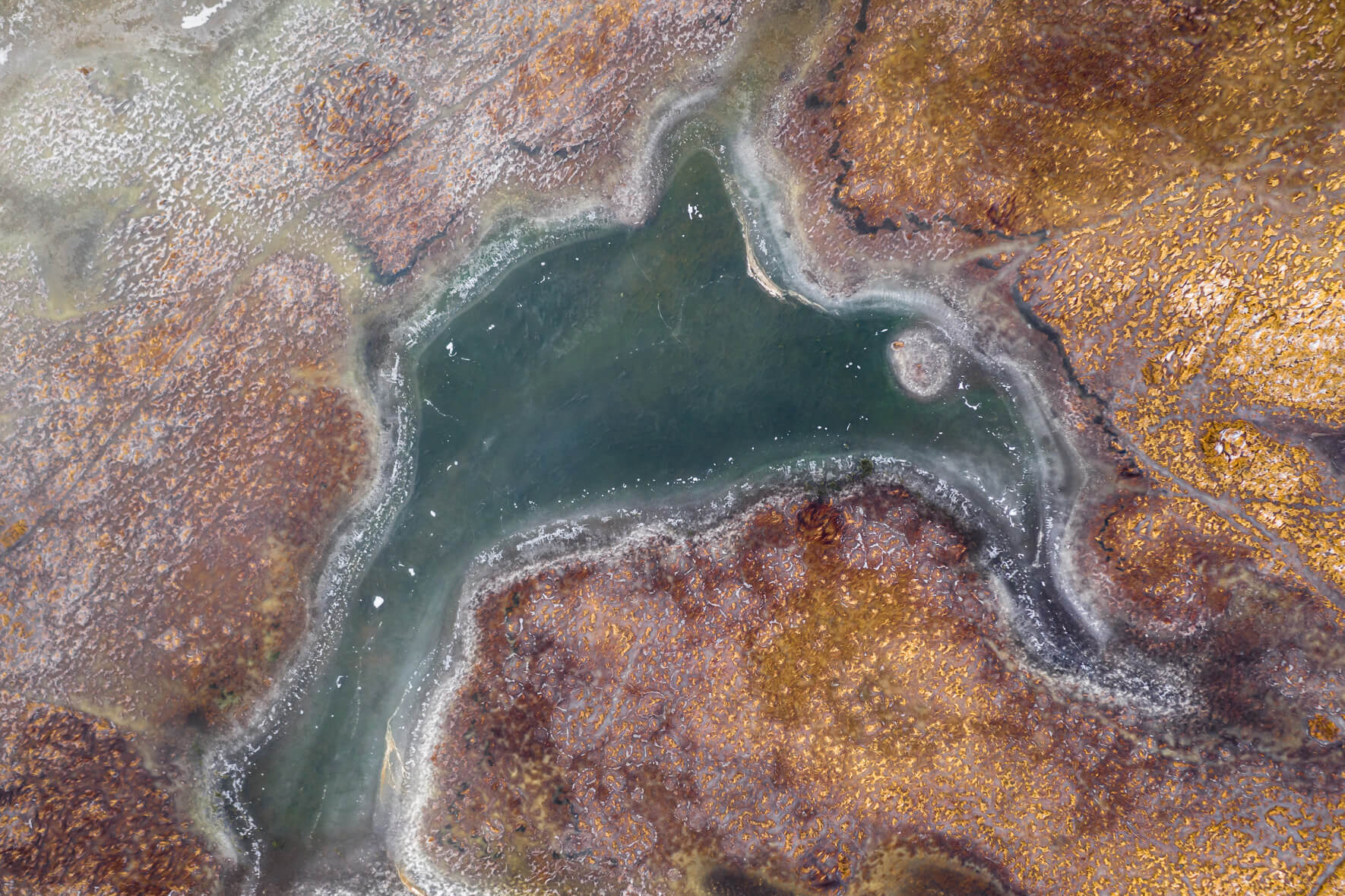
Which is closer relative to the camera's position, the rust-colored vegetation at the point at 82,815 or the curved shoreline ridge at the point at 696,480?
the curved shoreline ridge at the point at 696,480

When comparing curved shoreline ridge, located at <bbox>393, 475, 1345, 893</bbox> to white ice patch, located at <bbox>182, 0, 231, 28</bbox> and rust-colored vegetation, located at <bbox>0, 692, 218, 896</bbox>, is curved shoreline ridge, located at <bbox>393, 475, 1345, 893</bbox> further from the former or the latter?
white ice patch, located at <bbox>182, 0, 231, 28</bbox>

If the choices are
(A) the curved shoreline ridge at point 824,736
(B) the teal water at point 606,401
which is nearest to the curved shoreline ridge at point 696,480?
(A) the curved shoreline ridge at point 824,736

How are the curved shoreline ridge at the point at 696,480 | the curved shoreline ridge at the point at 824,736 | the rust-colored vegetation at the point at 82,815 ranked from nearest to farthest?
the curved shoreline ridge at the point at 696,480, the curved shoreline ridge at the point at 824,736, the rust-colored vegetation at the point at 82,815

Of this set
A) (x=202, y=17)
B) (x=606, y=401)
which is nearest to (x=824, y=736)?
(x=606, y=401)

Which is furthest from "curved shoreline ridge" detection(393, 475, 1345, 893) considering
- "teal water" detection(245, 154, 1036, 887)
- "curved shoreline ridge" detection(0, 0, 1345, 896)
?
"teal water" detection(245, 154, 1036, 887)

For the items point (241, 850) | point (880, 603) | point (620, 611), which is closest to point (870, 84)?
point (880, 603)

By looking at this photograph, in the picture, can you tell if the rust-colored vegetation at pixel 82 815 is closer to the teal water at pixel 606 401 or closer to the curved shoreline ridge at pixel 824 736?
the teal water at pixel 606 401

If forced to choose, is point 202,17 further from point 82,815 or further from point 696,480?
point 82,815
